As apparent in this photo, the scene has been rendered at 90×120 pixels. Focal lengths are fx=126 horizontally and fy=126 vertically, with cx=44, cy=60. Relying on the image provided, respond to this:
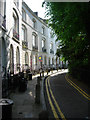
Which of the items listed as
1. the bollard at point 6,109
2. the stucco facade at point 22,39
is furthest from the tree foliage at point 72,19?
the stucco facade at point 22,39

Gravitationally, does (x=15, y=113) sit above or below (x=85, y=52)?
below

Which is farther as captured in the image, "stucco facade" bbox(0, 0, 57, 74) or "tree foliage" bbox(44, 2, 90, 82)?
"stucco facade" bbox(0, 0, 57, 74)

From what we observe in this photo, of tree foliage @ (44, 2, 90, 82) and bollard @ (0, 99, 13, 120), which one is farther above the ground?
tree foliage @ (44, 2, 90, 82)

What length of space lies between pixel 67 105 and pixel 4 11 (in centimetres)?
1013

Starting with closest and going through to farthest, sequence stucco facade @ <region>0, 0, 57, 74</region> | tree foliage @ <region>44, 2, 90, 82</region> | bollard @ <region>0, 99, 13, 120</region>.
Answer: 1. tree foliage @ <region>44, 2, 90, 82</region>
2. bollard @ <region>0, 99, 13, 120</region>
3. stucco facade @ <region>0, 0, 57, 74</region>

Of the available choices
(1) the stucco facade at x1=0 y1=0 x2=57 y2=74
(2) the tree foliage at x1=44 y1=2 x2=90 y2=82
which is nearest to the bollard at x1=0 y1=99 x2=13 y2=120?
(2) the tree foliage at x1=44 y1=2 x2=90 y2=82

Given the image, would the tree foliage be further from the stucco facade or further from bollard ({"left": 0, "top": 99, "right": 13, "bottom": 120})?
the stucco facade

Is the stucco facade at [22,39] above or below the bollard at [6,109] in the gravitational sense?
above

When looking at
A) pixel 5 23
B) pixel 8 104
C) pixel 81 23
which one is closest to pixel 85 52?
pixel 81 23

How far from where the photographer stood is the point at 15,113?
5.12 metres

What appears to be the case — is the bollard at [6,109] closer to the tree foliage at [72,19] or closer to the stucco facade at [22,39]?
the tree foliage at [72,19]

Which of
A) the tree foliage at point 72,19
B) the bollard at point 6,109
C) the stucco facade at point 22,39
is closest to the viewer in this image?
the tree foliage at point 72,19

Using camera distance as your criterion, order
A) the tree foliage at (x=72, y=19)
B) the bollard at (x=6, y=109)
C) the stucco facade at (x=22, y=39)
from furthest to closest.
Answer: the stucco facade at (x=22, y=39) < the bollard at (x=6, y=109) < the tree foliage at (x=72, y=19)

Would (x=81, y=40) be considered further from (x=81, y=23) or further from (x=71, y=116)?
(x=71, y=116)
